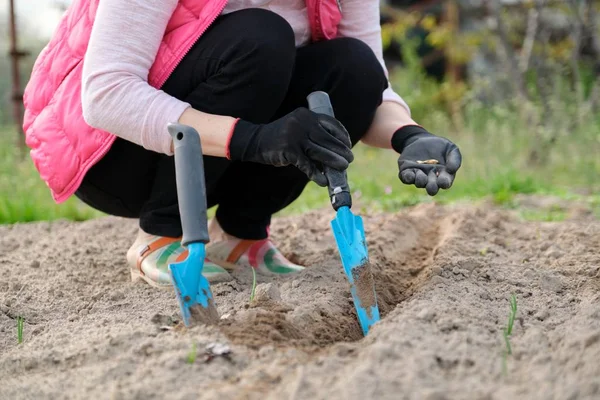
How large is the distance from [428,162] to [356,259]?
1.03ft

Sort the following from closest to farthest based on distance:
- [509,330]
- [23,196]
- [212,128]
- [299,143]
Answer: [509,330] < [299,143] < [212,128] < [23,196]

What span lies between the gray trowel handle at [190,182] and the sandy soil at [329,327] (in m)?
0.22

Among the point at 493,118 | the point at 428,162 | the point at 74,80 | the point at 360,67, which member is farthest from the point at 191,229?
the point at 493,118

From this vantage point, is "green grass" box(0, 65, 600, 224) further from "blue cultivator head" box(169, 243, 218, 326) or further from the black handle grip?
"blue cultivator head" box(169, 243, 218, 326)

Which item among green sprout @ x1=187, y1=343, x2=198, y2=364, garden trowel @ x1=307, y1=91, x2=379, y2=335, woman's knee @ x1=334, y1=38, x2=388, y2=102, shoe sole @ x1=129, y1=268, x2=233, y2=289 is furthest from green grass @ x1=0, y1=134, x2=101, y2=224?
green sprout @ x1=187, y1=343, x2=198, y2=364

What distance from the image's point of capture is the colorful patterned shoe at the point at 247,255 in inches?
98.7

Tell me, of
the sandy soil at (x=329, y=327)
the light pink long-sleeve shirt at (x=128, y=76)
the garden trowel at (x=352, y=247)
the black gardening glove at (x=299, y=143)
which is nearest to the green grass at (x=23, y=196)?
the sandy soil at (x=329, y=327)

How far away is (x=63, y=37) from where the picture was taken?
7.59ft

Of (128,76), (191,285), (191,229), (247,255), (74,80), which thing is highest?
(128,76)

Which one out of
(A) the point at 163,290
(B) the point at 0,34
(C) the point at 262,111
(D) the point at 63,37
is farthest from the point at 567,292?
(B) the point at 0,34

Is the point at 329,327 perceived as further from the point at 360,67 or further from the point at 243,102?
the point at 360,67

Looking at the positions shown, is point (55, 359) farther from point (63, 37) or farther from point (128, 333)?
point (63, 37)

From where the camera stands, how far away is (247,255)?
8.41 ft

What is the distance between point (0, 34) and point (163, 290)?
222 inches
